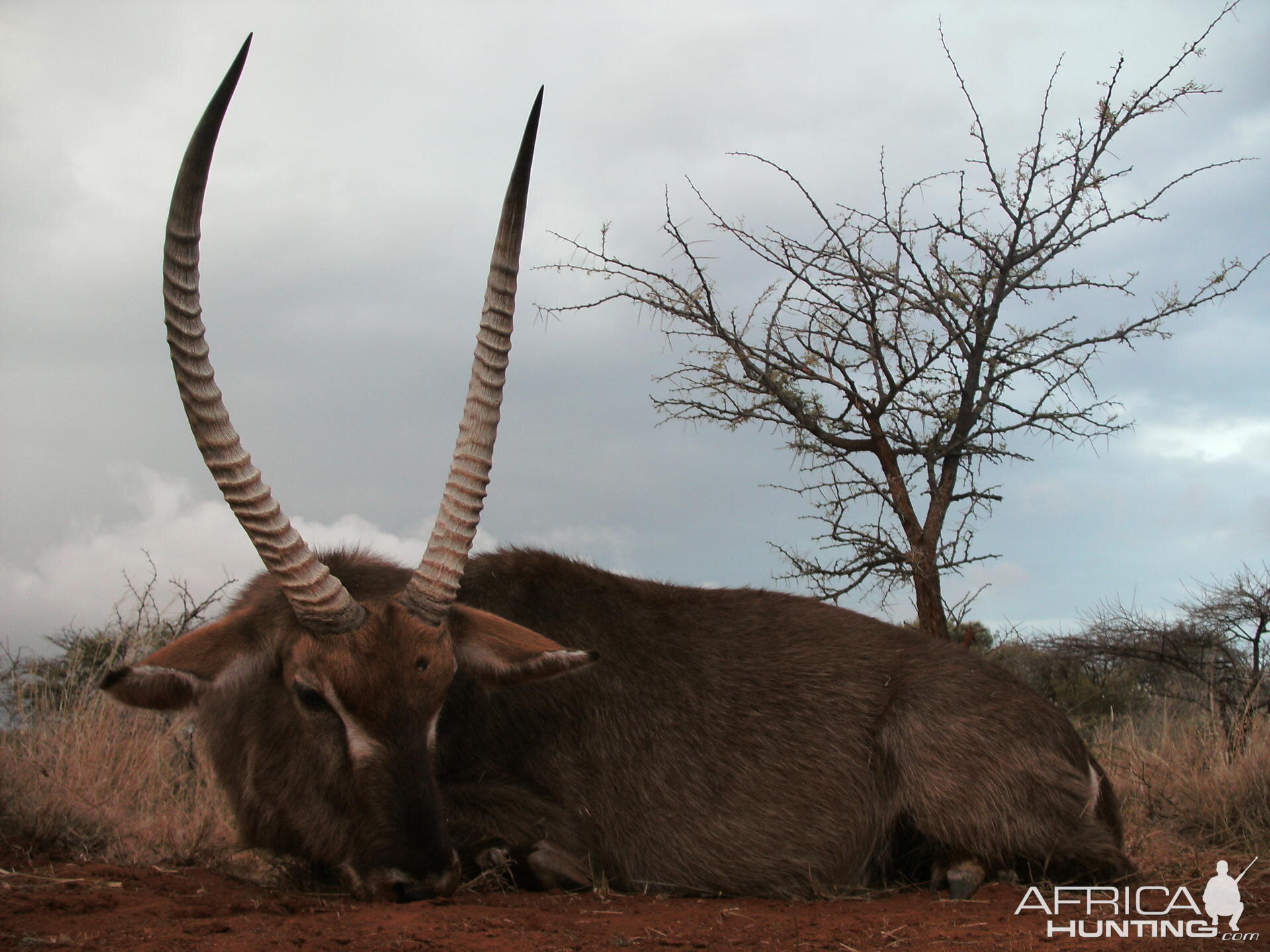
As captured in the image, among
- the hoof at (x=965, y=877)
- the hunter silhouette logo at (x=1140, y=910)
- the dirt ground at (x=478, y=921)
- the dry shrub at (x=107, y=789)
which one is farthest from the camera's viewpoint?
the dry shrub at (x=107, y=789)

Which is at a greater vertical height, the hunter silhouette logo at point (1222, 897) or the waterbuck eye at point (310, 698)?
the waterbuck eye at point (310, 698)

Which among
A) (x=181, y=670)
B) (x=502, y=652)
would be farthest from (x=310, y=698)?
(x=502, y=652)

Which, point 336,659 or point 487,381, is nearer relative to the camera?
point 336,659

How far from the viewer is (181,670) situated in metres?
4.05

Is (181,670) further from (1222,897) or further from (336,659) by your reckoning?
(1222,897)

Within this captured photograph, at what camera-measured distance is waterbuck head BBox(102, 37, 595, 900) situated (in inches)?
152

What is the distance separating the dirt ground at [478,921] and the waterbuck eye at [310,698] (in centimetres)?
64

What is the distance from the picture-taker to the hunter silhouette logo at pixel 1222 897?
423cm

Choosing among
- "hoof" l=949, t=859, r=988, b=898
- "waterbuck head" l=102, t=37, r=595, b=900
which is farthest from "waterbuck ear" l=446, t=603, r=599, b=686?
"hoof" l=949, t=859, r=988, b=898

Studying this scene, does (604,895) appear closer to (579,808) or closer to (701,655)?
(579,808)

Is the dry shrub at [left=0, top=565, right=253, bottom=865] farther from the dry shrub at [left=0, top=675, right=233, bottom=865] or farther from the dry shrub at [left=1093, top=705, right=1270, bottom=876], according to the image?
the dry shrub at [left=1093, top=705, right=1270, bottom=876]

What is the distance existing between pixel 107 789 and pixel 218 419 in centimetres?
329

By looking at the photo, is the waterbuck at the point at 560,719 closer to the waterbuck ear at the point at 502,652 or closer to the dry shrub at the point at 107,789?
the waterbuck ear at the point at 502,652

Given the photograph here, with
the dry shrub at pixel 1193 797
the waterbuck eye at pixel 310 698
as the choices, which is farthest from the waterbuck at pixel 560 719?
the dry shrub at pixel 1193 797
